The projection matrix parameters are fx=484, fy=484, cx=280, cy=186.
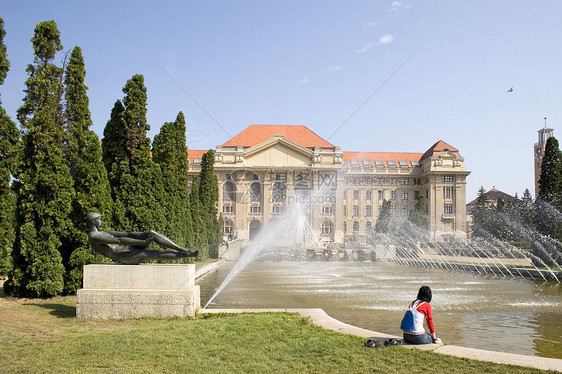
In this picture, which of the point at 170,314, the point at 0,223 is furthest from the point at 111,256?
the point at 0,223

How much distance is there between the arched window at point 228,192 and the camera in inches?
2874

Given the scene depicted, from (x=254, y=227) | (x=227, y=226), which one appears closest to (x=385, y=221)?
(x=254, y=227)

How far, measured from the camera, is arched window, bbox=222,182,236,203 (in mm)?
73000

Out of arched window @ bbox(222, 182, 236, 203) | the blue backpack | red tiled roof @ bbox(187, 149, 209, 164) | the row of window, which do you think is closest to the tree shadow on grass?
the blue backpack

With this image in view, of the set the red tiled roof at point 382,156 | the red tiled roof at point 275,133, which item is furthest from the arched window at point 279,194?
the red tiled roof at point 382,156

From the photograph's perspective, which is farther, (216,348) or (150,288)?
(150,288)

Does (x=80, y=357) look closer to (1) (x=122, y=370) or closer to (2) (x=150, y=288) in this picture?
(1) (x=122, y=370)

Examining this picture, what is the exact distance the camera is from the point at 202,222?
3141 cm

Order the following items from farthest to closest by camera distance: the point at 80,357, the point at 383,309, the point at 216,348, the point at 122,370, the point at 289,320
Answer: the point at 383,309
the point at 289,320
the point at 216,348
the point at 80,357
the point at 122,370

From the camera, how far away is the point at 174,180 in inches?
934

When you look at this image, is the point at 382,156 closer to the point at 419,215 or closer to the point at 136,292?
the point at 419,215

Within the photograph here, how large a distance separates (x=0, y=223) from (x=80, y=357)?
12436 mm

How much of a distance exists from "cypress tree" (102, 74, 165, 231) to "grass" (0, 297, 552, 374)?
25.7 feet

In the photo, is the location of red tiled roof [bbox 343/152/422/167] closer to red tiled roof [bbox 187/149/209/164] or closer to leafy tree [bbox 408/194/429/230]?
leafy tree [bbox 408/194/429/230]
